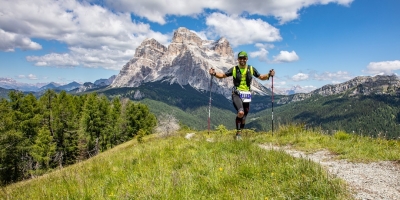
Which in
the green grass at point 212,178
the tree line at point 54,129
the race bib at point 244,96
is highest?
the race bib at point 244,96

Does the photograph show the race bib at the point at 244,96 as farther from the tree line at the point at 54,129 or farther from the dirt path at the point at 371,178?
Result: the tree line at the point at 54,129

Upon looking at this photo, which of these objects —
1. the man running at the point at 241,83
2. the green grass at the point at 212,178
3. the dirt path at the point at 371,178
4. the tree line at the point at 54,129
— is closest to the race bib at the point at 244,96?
the man running at the point at 241,83

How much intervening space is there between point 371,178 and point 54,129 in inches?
2102

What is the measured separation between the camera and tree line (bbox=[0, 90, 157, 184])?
38562 mm

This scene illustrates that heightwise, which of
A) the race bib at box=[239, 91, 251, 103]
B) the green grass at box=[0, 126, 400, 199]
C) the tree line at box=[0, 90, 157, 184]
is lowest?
the tree line at box=[0, 90, 157, 184]

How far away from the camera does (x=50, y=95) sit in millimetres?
51906

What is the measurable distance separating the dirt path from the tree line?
89.5 ft

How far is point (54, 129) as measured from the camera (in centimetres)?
4834

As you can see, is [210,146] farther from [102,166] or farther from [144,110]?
[144,110]

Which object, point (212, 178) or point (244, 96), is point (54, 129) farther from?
point (212, 178)

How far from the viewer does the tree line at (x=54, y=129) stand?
38.6 metres

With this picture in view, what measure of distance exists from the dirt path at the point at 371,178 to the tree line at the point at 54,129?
89.5ft

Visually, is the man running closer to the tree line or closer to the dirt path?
the dirt path

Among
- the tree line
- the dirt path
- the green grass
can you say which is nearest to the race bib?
the green grass
